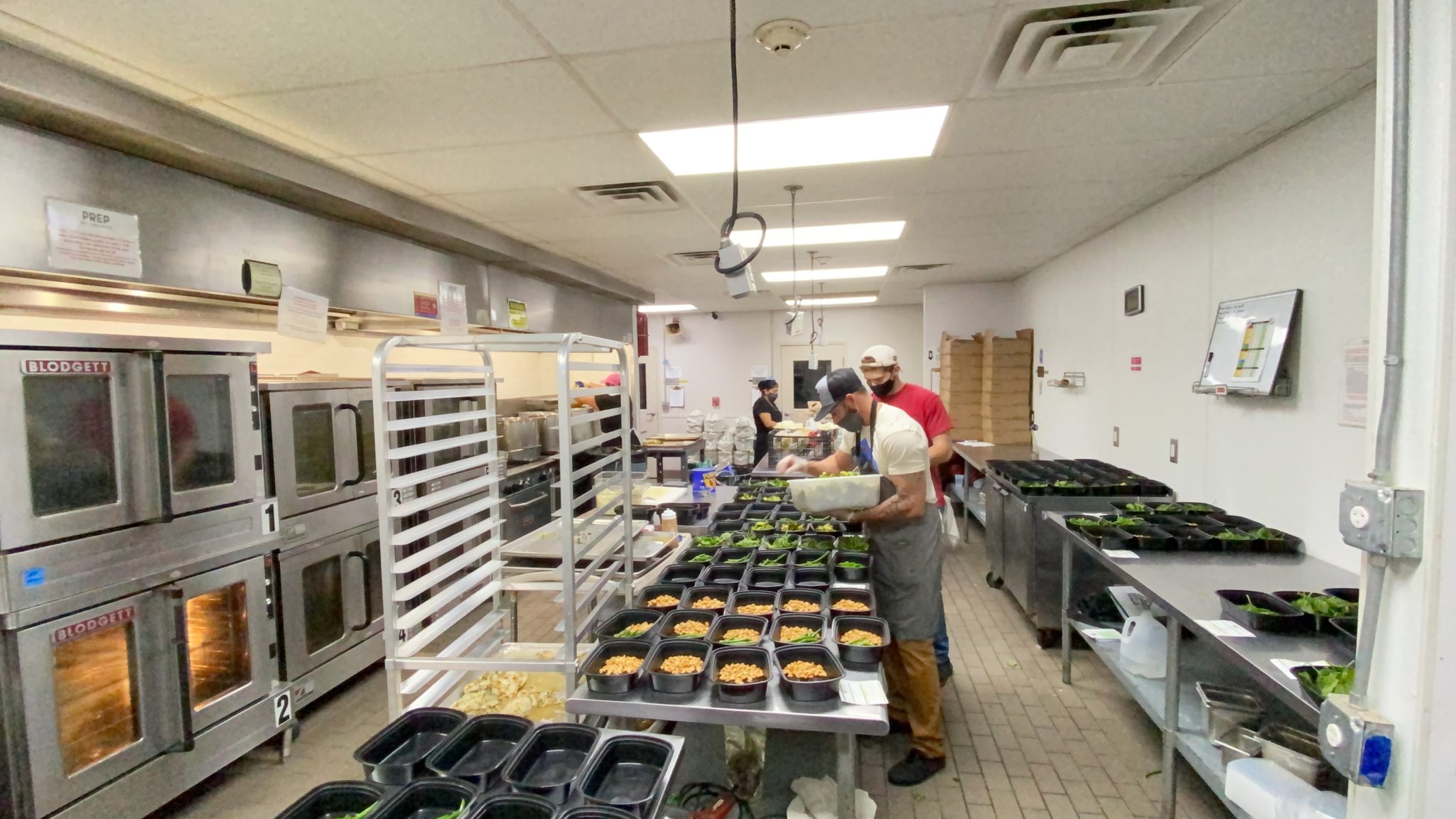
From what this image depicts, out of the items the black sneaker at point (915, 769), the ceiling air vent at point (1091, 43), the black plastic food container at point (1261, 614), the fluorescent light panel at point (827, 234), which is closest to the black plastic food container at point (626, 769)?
the black sneaker at point (915, 769)

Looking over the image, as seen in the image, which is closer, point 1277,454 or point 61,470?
point 61,470

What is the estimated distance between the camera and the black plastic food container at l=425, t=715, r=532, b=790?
130 cm

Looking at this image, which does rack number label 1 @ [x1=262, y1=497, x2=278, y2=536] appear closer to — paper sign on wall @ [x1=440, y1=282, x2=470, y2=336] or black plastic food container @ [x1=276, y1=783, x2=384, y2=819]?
paper sign on wall @ [x1=440, y1=282, x2=470, y2=336]

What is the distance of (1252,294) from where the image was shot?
266cm

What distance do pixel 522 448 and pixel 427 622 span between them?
1525 millimetres

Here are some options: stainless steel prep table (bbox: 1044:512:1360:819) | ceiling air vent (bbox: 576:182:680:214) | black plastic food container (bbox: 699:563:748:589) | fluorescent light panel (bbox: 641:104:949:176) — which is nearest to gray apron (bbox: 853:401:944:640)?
black plastic food container (bbox: 699:563:748:589)

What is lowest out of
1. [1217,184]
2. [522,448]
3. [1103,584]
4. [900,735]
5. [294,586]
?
[900,735]

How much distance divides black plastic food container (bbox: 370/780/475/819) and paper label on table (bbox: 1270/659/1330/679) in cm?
206

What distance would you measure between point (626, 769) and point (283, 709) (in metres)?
2.34

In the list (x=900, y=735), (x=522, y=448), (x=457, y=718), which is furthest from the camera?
(x=522, y=448)

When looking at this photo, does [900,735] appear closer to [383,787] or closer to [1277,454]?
[1277,454]

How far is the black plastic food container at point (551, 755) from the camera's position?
4.41ft

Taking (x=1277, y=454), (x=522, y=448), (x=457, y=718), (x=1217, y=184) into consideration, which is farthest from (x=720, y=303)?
(x=457, y=718)

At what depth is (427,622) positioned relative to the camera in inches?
160
